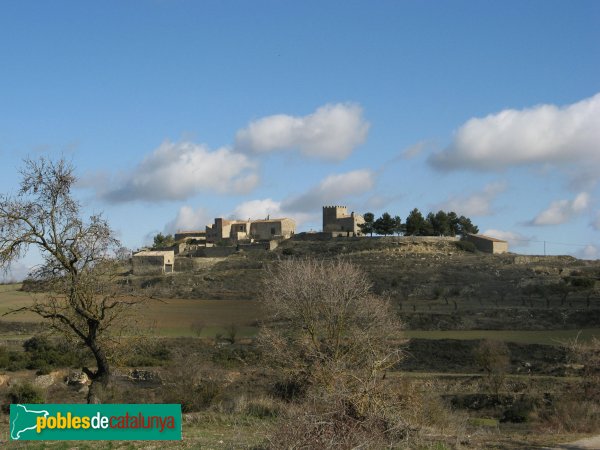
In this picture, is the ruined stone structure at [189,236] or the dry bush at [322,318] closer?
the dry bush at [322,318]

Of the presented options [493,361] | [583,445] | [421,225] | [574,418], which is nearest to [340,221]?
[421,225]

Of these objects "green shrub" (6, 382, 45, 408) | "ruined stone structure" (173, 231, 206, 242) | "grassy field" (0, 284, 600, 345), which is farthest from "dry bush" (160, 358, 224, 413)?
"ruined stone structure" (173, 231, 206, 242)

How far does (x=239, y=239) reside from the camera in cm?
11538

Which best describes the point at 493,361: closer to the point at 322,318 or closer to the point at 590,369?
the point at 590,369

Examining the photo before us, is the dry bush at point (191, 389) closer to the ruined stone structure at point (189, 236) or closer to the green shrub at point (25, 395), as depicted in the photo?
the green shrub at point (25, 395)

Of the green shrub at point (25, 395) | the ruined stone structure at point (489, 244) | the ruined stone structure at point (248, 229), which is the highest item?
the ruined stone structure at point (248, 229)

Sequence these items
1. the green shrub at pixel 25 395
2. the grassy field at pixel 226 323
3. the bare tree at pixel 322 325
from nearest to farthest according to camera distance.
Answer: the bare tree at pixel 322 325, the green shrub at pixel 25 395, the grassy field at pixel 226 323

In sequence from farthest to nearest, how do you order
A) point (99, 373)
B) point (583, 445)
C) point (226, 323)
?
point (226, 323) < point (99, 373) < point (583, 445)

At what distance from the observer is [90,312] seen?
18109mm

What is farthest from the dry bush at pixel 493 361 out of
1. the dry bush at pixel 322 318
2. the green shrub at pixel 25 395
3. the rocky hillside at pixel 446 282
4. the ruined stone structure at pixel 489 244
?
the ruined stone structure at pixel 489 244

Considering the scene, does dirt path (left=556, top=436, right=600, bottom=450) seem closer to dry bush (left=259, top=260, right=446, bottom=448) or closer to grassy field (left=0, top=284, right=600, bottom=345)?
dry bush (left=259, top=260, right=446, bottom=448)

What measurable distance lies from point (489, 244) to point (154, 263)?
44.3 m

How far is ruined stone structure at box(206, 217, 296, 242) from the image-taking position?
381 ft

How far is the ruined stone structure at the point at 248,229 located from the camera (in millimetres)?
116188
